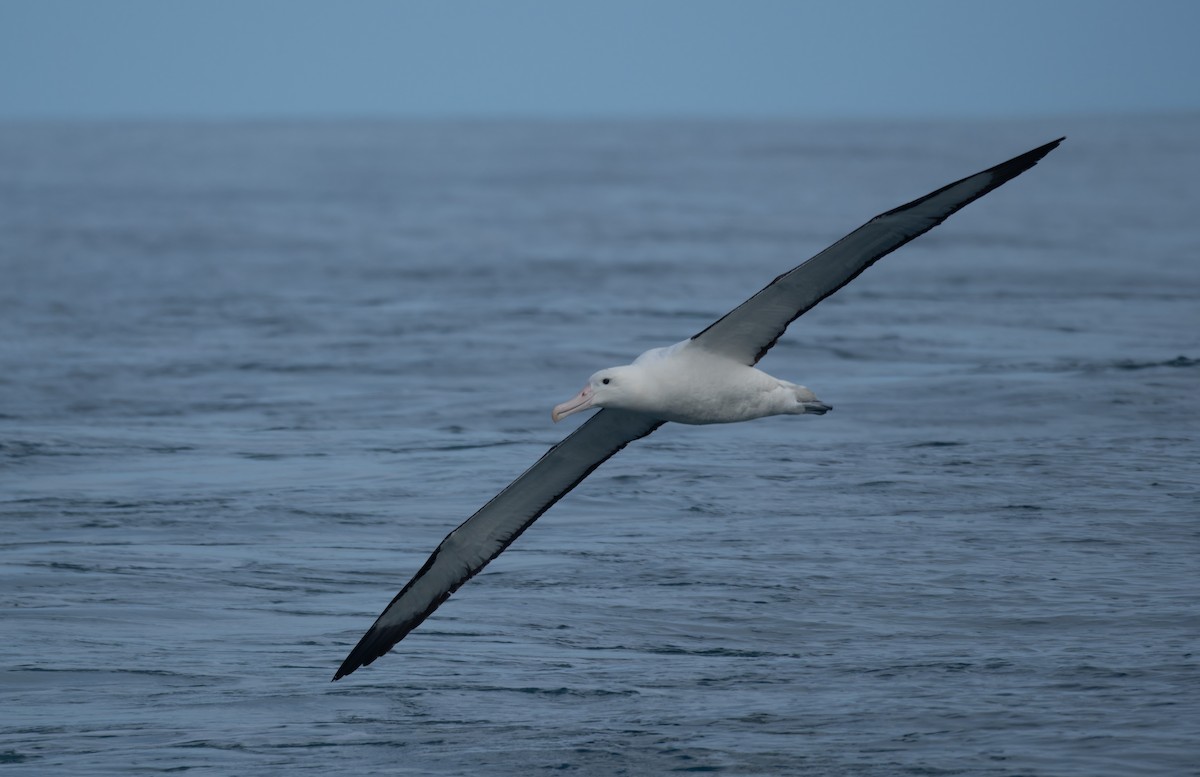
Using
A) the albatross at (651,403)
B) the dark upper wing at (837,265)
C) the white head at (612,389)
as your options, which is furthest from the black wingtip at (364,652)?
the dark upper wing at (837,265)

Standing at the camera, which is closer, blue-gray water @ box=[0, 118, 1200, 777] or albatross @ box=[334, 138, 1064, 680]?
blue-gray water @ box=[0, 118, 1200, 777]

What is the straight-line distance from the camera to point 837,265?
27.5ft

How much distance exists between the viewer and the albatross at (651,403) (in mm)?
8617

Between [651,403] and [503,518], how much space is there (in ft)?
3.69

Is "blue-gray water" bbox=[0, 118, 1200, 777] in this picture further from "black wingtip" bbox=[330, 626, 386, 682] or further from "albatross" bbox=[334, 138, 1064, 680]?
"albatross" bbox=[334, 138, 1064, 680]

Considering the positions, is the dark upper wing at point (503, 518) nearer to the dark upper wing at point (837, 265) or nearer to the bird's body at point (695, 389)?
the bird's body at point (695, 389)

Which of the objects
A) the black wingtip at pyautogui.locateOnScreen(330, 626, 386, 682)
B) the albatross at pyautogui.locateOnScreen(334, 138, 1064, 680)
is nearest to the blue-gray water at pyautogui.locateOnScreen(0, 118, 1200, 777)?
the black wingtip at pyautogui.locateOnScreen(330, 626, 386, 682)

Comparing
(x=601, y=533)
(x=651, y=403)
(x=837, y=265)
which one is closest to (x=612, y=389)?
(x=651, y=403)

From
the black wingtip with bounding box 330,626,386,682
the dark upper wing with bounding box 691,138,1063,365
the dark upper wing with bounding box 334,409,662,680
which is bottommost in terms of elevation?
the black wingtip with bounding box 330,626,386,682

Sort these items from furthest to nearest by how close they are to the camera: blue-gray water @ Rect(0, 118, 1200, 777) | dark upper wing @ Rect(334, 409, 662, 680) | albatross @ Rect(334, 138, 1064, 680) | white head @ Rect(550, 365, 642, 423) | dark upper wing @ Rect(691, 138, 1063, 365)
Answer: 1. dark upper wing @ Rect(334, 409, 662, 680)
2. white head @ Rect(550, 365, 642, 423)
3. albatross @ Rect(334, 138, 1064, 680)
4. blue-gray water @ Rect(0, 118, 1200, 777)
5. dark upper wing @ Rect(691, 138, 1063, 365)

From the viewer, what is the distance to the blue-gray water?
789 cm

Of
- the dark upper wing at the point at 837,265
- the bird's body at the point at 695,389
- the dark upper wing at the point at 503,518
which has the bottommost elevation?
the dark upper wing at the point at 503,518

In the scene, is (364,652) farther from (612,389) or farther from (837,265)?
(837,265)

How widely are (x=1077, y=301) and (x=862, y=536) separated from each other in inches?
492
